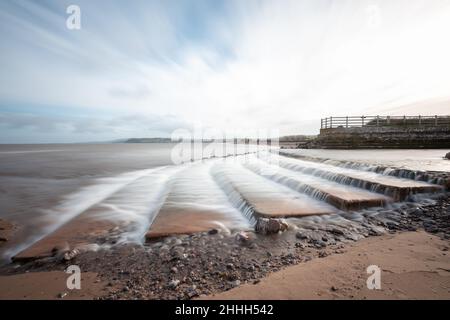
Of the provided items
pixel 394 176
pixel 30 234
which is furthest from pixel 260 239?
pixel 394 176

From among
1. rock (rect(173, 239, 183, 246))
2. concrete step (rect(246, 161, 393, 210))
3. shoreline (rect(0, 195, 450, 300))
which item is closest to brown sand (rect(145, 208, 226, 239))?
shoreline (rect(0, 195, 450, 300))

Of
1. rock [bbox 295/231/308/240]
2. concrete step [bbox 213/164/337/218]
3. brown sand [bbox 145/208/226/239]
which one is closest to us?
rock [bbox 295/231/308/240]

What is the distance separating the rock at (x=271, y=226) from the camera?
535 cm

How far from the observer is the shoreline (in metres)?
3.48

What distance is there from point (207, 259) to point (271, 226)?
70.8 inches

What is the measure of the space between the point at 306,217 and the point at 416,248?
2325 mm

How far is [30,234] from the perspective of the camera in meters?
6.35

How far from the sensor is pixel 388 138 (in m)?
28.1

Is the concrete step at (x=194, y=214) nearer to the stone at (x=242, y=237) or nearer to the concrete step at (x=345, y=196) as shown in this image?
the stone at (x=242, y=237)

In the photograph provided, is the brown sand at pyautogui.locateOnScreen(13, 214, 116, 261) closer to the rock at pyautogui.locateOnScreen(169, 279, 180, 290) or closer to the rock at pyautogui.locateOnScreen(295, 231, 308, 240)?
the rock at pyautogui.locateOnScreen(169, 279, 180, 290)

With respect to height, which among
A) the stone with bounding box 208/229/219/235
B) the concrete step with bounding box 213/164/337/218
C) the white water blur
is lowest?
the white water blur

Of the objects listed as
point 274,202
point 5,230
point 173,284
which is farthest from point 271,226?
point 5,230

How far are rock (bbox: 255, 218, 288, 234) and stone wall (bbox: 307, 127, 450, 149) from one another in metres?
27.3
